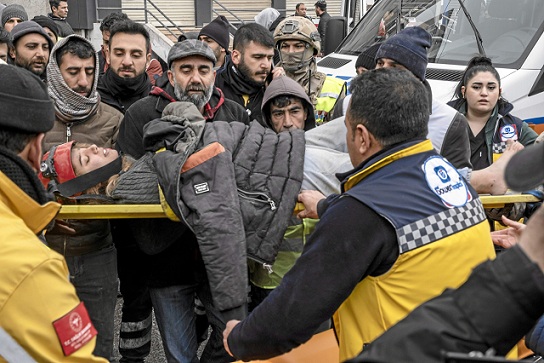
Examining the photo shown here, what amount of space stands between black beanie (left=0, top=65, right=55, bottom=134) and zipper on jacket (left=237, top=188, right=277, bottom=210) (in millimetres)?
1143

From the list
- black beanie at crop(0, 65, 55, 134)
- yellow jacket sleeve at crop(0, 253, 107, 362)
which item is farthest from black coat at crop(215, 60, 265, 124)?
yellow jacket sleeve at crop(0, 253, 107, 362)

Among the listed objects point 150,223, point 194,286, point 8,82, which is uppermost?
point 8,82

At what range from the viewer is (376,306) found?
7.88ft

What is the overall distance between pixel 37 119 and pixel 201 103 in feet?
7.00

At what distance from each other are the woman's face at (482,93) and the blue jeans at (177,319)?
2646 mm

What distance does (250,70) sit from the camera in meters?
5.40

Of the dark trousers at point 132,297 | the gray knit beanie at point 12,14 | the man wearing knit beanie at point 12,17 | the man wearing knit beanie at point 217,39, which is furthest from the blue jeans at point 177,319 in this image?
the gray knit beanie at point 12,14

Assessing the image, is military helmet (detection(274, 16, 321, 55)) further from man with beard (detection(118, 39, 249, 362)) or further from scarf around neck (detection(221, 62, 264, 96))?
man with beard (detection(118, 39, 249, 362))

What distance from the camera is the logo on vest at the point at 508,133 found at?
528 centimetres

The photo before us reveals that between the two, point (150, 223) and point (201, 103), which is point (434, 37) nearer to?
point (201, 103)

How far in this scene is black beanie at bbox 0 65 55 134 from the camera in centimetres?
212

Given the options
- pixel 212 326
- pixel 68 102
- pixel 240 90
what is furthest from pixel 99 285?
pixel 240 90

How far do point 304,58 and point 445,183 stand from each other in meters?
3.36

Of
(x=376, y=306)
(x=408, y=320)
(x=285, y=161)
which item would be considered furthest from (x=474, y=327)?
(x=285, y=161)
